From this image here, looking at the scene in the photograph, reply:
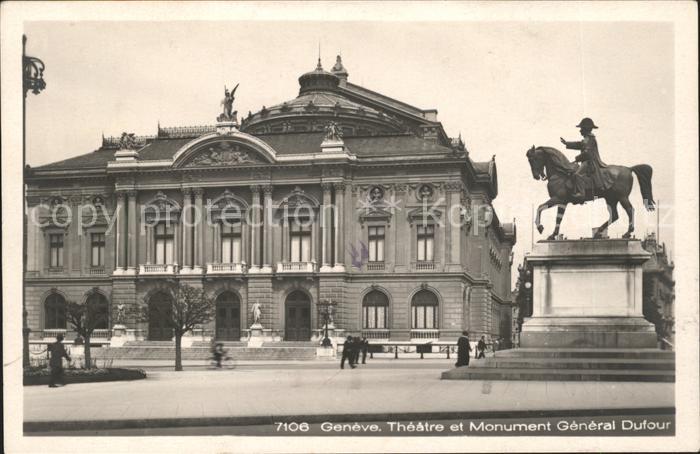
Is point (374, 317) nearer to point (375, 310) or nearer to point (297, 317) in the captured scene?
point (375, 310)

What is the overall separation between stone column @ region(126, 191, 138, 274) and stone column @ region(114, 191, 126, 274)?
30 centimetres

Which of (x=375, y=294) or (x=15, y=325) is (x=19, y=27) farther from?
(x=375, y=294)

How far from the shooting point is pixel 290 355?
45.8 m

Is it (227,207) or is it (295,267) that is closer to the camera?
(295,267)

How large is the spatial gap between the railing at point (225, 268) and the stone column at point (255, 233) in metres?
0.56

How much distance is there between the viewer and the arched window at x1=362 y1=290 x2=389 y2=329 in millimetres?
50594

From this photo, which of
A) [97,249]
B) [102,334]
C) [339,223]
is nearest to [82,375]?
[339,223]

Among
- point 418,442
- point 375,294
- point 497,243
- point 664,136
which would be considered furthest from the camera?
point 497,243

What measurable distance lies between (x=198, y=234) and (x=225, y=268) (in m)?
2.40

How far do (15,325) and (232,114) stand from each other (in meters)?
36.0

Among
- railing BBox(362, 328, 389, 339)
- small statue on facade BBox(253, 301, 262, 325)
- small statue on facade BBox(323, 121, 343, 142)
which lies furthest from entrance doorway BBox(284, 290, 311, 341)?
small statue on facade BBox(323, 121, 343, 142)

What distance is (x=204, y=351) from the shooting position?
4744 cm

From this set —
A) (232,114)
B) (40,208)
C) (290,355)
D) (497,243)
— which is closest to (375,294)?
(290,355)

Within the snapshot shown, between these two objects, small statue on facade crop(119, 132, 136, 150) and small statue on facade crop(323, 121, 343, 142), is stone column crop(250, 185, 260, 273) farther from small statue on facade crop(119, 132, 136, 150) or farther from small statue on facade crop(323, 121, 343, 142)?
small statue on facade crop(119, 132, 136, 150)
